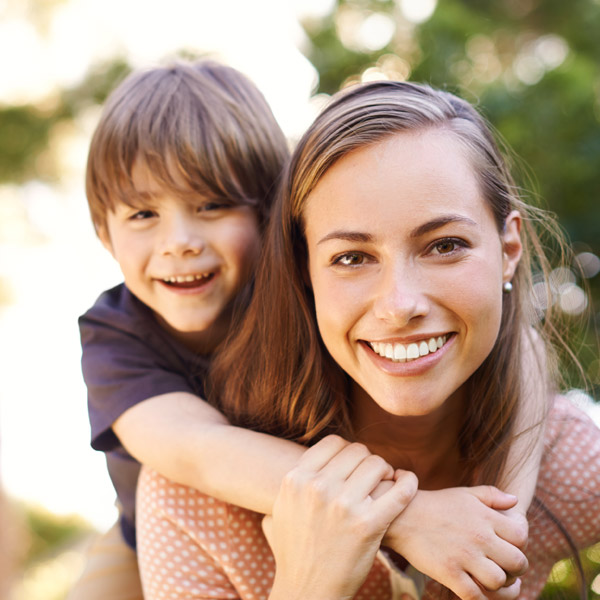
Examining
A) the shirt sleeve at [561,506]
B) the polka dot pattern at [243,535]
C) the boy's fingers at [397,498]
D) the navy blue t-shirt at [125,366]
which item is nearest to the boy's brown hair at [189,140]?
the navy blue t-shirt at [125,366]

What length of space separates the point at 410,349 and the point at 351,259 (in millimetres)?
260

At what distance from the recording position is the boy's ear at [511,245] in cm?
210

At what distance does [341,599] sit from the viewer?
6.16 ft

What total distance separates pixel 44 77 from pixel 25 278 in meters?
2.90

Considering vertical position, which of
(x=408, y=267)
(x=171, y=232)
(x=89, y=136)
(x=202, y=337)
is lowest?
(x=408, y=267)

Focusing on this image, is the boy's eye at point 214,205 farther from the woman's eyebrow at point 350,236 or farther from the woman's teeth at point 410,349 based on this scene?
the woman's teeth at point 410,349

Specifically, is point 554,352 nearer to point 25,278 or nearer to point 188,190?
point 188,190

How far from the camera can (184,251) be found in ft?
8.13

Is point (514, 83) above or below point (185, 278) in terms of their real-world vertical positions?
above

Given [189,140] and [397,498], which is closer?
[397,498]

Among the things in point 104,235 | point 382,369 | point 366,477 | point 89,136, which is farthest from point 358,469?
point 89,136

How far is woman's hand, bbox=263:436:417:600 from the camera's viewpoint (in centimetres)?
187

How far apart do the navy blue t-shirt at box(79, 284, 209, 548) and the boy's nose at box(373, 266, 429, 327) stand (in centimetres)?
85

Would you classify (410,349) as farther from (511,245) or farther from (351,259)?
(511,245)
